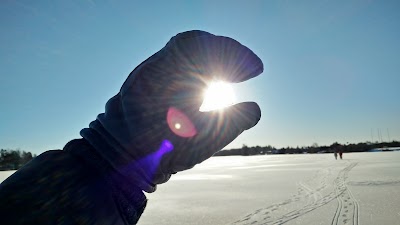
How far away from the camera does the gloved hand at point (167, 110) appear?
2.44 feet

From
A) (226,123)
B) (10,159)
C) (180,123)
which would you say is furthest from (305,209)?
(10,159)

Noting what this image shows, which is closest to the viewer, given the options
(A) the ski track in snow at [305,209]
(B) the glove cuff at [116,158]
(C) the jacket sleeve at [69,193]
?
(C) the jacket sleeve at [69,193]

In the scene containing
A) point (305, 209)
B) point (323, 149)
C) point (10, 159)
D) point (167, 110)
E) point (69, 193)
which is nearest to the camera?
point (69, 193)

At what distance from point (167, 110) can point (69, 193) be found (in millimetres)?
311

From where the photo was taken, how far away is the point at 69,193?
0.67 m

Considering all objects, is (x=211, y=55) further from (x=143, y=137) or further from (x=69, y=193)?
(x=69, y=193)

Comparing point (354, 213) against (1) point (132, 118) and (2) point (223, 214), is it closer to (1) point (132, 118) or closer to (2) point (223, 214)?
(2) point (223, 214)

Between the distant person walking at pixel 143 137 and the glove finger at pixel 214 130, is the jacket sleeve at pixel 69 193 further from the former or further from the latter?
the glove finger at pixel 214 130

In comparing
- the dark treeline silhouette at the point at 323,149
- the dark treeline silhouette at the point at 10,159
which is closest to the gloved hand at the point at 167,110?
the dark treeline silhouette at the point at 323,149

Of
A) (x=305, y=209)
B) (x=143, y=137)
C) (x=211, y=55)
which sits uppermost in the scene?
(x=211, y=55)

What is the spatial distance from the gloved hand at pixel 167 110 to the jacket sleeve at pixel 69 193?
40 mm

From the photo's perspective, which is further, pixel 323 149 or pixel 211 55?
pixel 323 149

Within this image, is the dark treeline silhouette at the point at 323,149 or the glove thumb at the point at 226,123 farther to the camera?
the dark treeline silhouette at the point at 323,149

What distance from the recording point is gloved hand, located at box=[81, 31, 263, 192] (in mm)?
743
